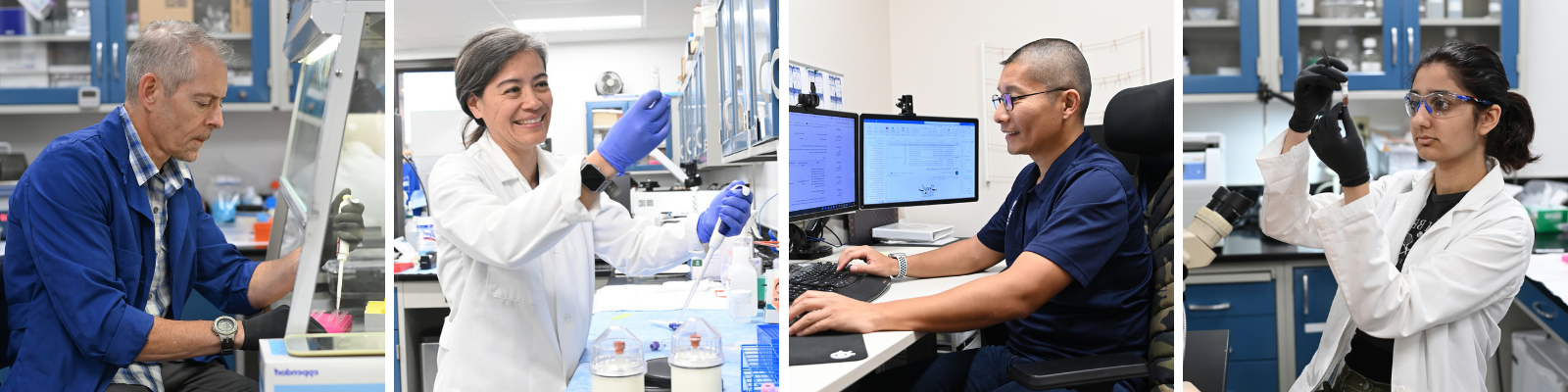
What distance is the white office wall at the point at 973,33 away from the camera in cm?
76

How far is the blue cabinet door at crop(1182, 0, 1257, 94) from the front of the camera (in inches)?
101

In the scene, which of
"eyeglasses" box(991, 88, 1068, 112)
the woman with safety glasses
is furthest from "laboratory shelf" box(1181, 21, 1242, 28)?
"eyeglasses" box(991, 88, 1068, 112)

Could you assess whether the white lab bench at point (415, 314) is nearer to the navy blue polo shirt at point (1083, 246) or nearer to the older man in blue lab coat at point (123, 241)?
the navy blue polo shirt at point (1083, 246)

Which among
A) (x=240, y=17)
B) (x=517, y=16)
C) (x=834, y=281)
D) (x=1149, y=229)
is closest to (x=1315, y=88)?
(x=1149, y=229)

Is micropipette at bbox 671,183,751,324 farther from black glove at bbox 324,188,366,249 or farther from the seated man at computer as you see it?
black glove at bbox 324,188,366,249

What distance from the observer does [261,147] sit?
10.7 feet

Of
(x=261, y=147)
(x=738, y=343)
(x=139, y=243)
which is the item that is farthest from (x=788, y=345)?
(x=261, y=147)

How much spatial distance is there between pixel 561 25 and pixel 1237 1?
2619mm

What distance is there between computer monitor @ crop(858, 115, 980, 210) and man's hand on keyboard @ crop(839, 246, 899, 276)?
4.2 inches

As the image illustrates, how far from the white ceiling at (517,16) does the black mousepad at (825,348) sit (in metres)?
0.38

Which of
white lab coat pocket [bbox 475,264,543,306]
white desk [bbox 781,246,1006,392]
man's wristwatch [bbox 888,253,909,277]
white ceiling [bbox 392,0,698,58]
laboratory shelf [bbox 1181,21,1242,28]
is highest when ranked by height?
laboratory shelf [bbox 1181,21,1242,28]

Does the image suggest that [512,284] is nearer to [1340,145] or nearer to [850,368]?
[850,368]

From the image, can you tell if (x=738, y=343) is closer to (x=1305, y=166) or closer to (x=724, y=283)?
(x=724, y=283)

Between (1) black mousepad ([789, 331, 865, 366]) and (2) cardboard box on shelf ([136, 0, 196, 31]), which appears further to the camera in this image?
(2) cardboard box on shelf ([136, 0, 196, 31])
